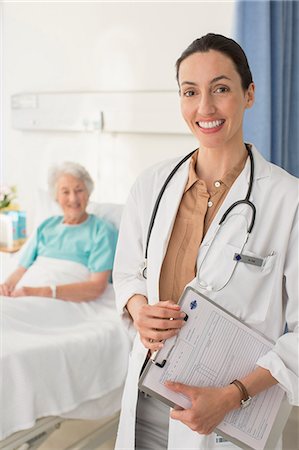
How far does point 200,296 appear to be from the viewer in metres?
1.21

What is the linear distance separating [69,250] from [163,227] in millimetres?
1396

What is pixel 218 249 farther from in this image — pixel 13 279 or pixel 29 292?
pixel 13 279

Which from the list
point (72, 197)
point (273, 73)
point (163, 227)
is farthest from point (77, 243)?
point (163, 227)

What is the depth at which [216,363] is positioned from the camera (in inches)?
49.1

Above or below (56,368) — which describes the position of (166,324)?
above

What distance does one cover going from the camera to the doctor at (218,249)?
121 cm

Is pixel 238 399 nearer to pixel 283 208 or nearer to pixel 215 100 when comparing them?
pixel 283 208

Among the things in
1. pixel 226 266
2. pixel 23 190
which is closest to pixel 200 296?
pixel 226 266

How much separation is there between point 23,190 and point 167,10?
1.60 metres

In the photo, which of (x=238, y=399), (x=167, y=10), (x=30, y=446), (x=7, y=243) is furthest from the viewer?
(x=7, y=243)

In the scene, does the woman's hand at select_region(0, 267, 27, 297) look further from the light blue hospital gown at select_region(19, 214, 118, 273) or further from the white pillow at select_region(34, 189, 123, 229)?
the white pillow at select_region(34, 189, 123, 229)

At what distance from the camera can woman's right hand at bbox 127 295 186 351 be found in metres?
1.20

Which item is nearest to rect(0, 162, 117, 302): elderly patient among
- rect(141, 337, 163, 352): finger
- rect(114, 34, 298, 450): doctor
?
rect(114, 34, 298, 450): doctor

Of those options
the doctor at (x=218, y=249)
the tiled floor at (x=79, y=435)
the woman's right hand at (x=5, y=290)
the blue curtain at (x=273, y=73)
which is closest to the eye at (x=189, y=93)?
the doctor at (x=218, y=249)
